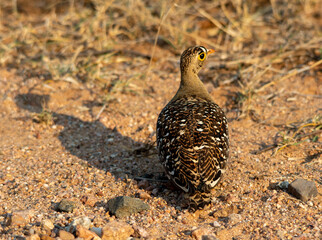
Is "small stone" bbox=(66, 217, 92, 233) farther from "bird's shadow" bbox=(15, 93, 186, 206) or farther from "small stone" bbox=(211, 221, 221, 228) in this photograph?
"small stone" bbox=(211, 221, 221, 228)

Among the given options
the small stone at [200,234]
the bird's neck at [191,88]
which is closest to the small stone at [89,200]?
the small stone at [200,234]

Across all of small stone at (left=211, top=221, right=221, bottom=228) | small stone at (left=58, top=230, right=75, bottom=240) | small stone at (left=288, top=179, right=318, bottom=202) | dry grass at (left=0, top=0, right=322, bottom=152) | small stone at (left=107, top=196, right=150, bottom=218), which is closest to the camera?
small stone at (left=58, top=230, right=75, bottom=240)

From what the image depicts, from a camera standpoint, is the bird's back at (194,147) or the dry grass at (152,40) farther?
the dry grass at (152,40)

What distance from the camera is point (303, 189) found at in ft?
14.7

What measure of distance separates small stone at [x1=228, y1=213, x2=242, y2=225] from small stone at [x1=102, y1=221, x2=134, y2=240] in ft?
3.22

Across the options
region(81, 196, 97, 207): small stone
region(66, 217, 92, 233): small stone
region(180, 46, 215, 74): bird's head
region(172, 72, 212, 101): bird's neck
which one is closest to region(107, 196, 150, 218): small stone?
region(81, 196, 97, 207): small stone

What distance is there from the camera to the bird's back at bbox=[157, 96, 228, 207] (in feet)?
13.6

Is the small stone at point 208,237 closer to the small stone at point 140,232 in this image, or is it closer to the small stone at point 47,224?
the small stone at point 140,232

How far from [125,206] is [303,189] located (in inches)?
74.0

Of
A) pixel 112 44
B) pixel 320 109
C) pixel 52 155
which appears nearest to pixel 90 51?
pixel 112 44

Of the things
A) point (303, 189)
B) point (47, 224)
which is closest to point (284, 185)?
point (303, 189)

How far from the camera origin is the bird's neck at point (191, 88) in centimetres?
559

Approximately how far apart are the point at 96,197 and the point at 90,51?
4.49 m

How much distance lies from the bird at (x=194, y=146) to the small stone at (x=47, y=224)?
1.27m
